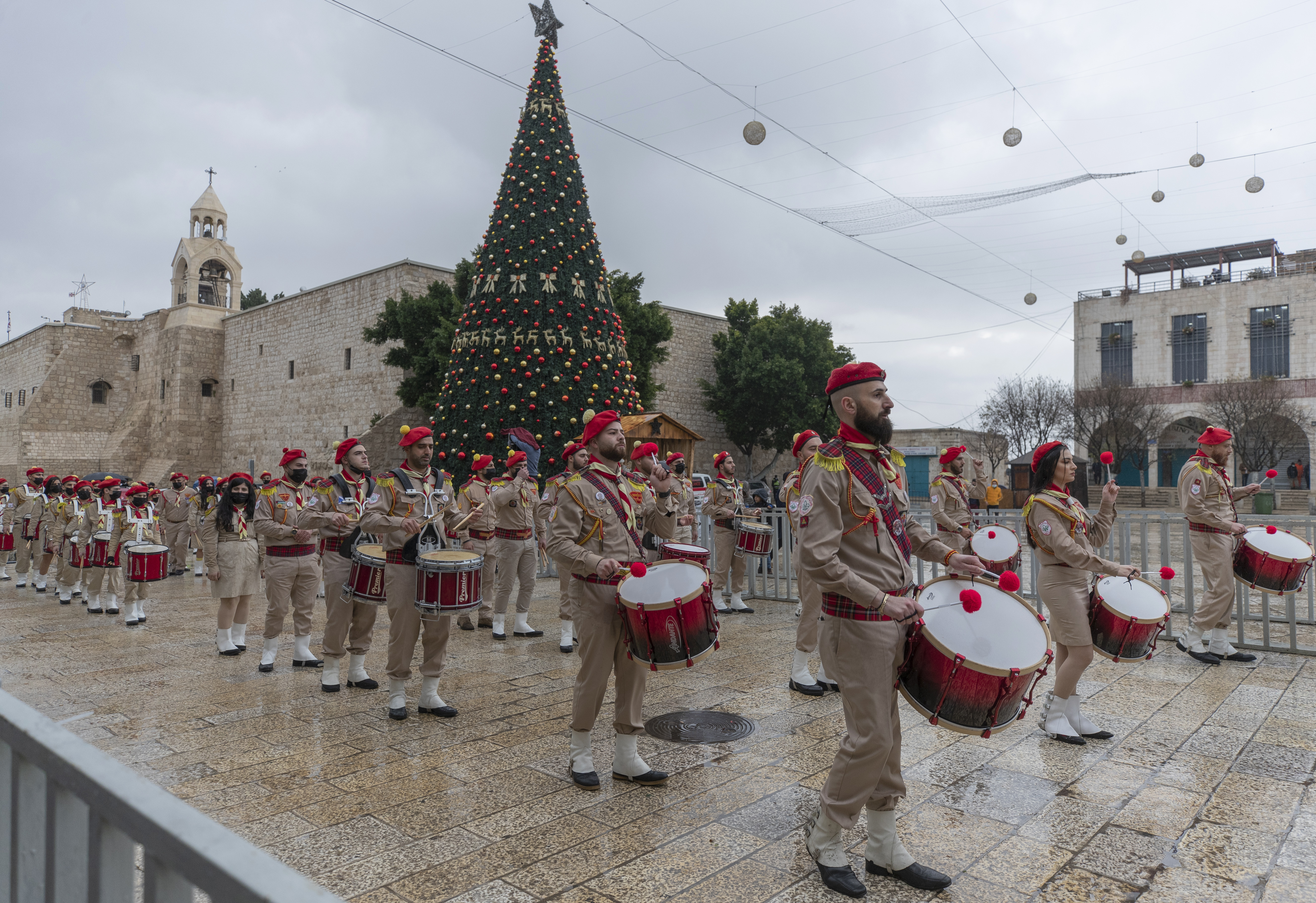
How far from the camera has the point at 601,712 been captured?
5.80 m

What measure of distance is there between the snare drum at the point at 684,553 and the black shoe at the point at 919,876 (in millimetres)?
1875

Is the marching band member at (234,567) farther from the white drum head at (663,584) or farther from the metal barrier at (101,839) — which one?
the metal barrier at (101,839)

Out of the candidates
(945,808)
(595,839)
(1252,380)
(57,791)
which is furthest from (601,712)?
(1252,380)

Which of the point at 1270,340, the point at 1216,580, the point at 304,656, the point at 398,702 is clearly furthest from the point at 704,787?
the point at 1270,340

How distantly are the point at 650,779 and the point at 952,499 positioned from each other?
233 inches

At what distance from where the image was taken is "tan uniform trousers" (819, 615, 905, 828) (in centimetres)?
324

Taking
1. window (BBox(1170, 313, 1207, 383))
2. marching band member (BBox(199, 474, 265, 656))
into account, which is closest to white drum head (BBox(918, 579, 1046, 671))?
marching band member (BBox(199, 474, 265, 656))

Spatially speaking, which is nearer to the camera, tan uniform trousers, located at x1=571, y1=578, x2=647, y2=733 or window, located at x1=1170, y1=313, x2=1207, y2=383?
tan uniform trousers, located at x1=571, y1=578, x2=647, y2=733

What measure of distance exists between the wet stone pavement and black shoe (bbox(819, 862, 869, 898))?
0.17 ft

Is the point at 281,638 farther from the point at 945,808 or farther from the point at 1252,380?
the point at 1252,380

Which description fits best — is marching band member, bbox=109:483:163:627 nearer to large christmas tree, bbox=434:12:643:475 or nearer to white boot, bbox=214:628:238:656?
white boot, bbox=214:628:238:656

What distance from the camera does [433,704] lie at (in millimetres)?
5688

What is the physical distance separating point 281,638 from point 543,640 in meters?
2.92

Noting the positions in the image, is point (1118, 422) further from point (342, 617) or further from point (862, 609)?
point (862, 609)
